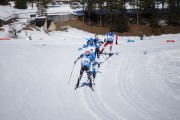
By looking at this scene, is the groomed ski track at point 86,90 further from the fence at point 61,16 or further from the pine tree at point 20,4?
the pine tree at point 20,4

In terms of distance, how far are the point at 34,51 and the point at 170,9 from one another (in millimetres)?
47207

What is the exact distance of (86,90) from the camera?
1389 centimetres

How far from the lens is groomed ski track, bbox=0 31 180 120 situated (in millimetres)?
11250

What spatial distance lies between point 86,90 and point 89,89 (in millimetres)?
229

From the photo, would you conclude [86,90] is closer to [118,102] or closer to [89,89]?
[89,89]

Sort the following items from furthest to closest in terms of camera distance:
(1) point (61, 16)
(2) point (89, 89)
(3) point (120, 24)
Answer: (1) point (61, 16), (3) point (120, 24), (2) point (89, 89)

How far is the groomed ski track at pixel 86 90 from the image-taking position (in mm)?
11250

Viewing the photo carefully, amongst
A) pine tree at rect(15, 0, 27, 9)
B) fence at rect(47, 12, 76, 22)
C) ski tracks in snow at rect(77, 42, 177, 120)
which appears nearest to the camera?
ski tracks in snow at rect(77, 42, 177, 120)

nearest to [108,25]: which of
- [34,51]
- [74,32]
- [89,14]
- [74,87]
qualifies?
[89,14]

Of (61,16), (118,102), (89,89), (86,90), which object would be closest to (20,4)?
(61,16)

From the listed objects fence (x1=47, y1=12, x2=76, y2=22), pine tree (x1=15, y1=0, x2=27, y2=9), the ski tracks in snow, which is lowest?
the ski tracks in snow

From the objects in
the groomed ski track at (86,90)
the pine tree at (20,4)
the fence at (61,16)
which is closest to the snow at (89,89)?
the groomed ski track at (86,90)

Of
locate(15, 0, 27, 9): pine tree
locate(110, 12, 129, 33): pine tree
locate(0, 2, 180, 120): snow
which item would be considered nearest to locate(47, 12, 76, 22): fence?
locate(15, 0, 27, 9): pine tree

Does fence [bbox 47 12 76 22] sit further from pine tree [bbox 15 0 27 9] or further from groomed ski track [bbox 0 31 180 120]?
groomed ski track [bbox 0 31 180 120]
